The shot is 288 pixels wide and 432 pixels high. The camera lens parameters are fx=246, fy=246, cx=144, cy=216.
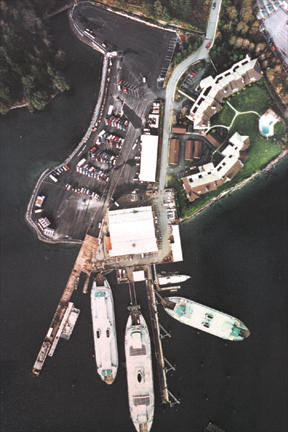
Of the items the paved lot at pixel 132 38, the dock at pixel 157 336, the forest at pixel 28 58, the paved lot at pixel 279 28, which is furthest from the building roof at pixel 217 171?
the forest at pixel 28 58

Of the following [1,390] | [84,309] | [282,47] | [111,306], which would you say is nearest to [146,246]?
[111,306]

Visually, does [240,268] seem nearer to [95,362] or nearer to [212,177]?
[212,177]

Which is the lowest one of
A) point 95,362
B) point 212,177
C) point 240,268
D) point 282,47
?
point 95,362

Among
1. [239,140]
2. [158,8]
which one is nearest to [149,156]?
[239,140]

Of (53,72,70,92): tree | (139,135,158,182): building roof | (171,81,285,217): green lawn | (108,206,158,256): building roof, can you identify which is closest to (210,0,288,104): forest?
(171,81,285,217): green lawn

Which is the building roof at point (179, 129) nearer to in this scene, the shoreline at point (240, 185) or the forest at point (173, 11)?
the shoreline at point (240, 185)

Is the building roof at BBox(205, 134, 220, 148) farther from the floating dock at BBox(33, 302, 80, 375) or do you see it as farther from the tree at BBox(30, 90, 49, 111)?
the floating dock at BBox(33, 302, 80, 375)
